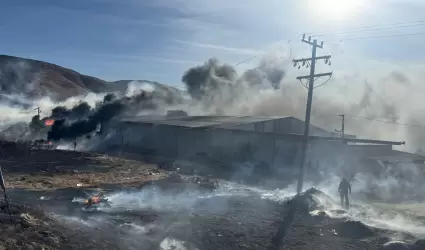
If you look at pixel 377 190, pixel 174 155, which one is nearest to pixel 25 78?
pixel 174 155

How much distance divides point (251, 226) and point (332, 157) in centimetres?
2172

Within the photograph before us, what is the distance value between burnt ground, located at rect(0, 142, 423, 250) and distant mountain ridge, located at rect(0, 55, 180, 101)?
73.5 meters

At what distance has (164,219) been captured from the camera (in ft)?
52.9

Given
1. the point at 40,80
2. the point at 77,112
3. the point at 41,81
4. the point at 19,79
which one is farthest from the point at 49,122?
the point at 40,80

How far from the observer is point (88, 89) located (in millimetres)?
129000

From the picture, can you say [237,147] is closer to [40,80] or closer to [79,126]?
[79,126]

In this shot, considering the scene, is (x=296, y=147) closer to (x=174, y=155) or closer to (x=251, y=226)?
(x=174, y=155)

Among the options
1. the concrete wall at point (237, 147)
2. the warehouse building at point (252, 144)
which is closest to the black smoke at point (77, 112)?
the warehouse building at point (252, 144)

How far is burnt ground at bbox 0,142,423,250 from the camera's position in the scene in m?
12.6

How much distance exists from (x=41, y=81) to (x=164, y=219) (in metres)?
109

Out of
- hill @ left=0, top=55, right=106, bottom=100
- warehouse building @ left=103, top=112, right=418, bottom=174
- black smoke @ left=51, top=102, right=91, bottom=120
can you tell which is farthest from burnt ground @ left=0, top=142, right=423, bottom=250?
hill @ left=0, top=55, right=106, bottom=100

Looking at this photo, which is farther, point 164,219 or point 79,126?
point 79,126

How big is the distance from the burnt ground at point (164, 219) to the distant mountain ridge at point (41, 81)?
241ft

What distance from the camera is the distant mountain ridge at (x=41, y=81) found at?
106000 mm
